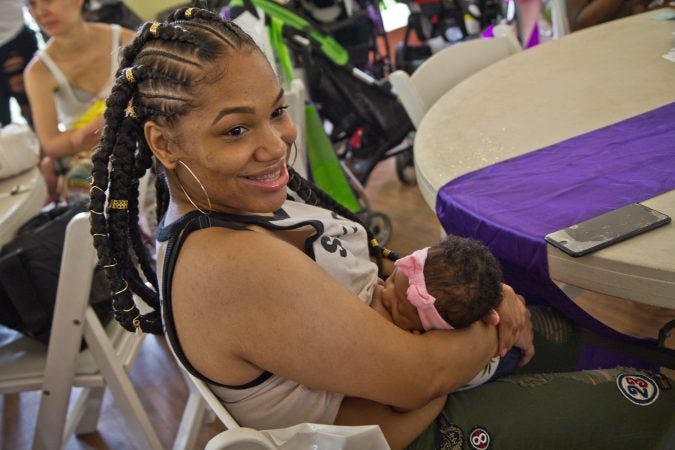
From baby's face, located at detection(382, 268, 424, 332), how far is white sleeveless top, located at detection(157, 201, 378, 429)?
0.04 metres

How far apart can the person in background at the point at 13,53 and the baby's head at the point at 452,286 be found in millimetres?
3020

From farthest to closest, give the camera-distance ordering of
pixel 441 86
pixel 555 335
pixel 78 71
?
pixel 78 71 < pixel 441 86 < pixel 555 335

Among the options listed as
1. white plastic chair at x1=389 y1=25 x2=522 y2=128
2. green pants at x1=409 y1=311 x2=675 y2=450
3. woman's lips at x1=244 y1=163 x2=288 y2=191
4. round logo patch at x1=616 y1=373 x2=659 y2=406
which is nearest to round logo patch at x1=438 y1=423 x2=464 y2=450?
green pants at x1=409 y1=311 x2=675 y2=450

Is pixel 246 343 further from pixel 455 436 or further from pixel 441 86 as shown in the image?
pixel 441 86

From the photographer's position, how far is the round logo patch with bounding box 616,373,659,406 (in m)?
0.98

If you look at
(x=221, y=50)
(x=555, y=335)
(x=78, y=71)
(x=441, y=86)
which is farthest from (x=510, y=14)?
(x=221, y=50)

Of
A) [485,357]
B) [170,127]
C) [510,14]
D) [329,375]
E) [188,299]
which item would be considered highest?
[170,127]

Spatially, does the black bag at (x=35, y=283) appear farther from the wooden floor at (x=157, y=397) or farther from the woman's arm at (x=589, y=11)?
the woman's arm at (x=589, y=11)

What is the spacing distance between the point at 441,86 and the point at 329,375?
1406 millimetres

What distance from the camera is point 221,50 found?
89 centimetres

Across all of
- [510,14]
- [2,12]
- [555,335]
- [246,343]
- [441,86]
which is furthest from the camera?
[510,14]

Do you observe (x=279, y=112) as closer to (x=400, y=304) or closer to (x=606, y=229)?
(x=400, y=304)

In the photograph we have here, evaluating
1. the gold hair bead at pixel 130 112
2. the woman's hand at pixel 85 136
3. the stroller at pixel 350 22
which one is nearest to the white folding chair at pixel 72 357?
the gold hair bead at pixel 130 112

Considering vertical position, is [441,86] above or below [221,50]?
below
